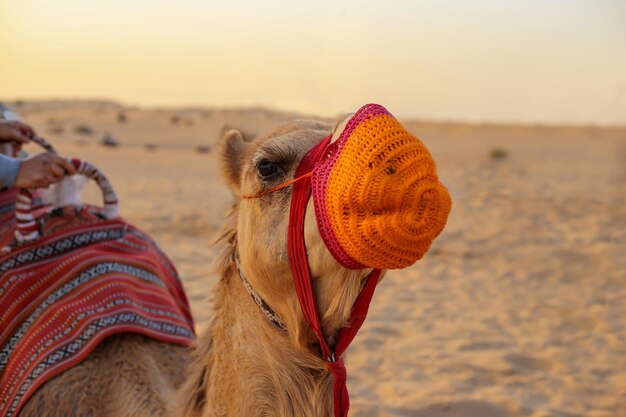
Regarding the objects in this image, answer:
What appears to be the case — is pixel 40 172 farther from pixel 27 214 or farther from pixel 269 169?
pixel 269 169

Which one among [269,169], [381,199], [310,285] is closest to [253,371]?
[310,285]

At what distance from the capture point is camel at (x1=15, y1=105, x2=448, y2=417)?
6.04 ft

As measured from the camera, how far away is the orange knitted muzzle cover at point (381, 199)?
65.0 inches

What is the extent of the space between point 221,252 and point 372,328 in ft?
11.7

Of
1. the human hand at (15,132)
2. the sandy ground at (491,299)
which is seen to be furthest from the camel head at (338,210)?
the human hand at (15,132)

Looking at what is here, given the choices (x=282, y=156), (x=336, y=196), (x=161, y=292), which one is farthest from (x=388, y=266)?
(x=161, y=292)

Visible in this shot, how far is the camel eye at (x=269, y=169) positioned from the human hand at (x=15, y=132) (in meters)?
1.76

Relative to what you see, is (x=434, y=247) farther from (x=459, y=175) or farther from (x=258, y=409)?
(x=459, y=175)

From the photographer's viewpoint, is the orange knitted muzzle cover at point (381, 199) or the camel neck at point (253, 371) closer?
the orange knitted muzzle cover at point (381, 199)

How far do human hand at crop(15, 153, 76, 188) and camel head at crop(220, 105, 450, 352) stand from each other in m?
1.17

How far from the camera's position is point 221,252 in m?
2.25

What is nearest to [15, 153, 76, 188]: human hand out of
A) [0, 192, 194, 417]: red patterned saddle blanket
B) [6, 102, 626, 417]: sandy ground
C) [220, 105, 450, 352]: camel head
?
[0, 192, 194, 417]: red patterned saddle blanket

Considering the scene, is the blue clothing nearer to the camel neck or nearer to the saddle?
the saddle

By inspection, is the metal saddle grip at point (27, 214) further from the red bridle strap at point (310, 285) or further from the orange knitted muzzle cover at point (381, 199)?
the orange knitted muzzle cover at point (381, 199)
